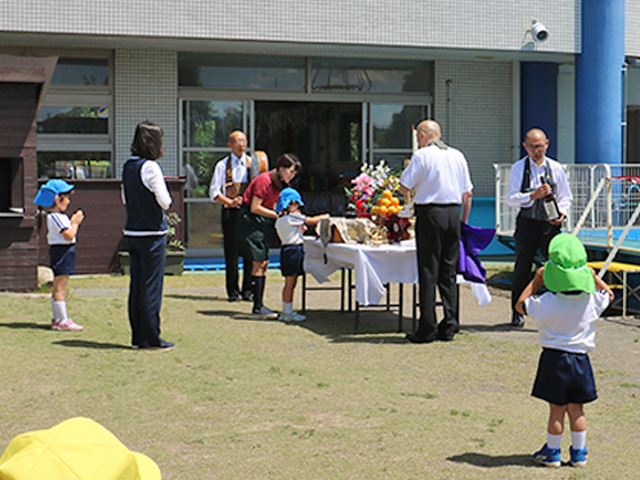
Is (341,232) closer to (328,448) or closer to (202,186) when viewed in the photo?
(328,448)

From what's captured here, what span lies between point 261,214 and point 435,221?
224 centimetres

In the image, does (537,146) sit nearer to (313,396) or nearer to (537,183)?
(537,183)

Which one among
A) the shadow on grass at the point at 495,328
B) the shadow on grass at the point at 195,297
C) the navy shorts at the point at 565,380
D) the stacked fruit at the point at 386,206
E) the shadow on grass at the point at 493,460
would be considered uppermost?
the stacked fruit at the point at 386,206

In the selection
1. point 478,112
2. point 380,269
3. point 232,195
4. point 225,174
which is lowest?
point 380,269

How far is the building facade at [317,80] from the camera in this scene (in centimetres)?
1475

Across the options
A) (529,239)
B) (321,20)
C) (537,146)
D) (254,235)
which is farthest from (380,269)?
(321,20)

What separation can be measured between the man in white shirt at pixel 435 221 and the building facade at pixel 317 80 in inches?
273

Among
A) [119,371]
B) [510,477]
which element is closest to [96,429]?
[510,477]

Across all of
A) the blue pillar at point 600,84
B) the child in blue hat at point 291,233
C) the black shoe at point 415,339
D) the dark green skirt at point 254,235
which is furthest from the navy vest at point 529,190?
the blue pillar at point 600,84

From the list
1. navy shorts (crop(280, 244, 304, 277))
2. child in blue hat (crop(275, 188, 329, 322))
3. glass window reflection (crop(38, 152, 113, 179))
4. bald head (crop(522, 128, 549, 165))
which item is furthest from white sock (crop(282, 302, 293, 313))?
glass window reflection (crop(38, 152, 113, 179))

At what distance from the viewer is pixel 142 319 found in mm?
8219

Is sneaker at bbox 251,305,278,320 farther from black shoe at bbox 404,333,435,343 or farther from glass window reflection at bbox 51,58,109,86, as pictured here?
glass window reflection at bbox 51,58,109,86

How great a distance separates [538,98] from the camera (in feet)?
57.9

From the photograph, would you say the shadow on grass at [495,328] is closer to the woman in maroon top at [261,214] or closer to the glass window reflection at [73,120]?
the woman in maroon top at [261,214]
